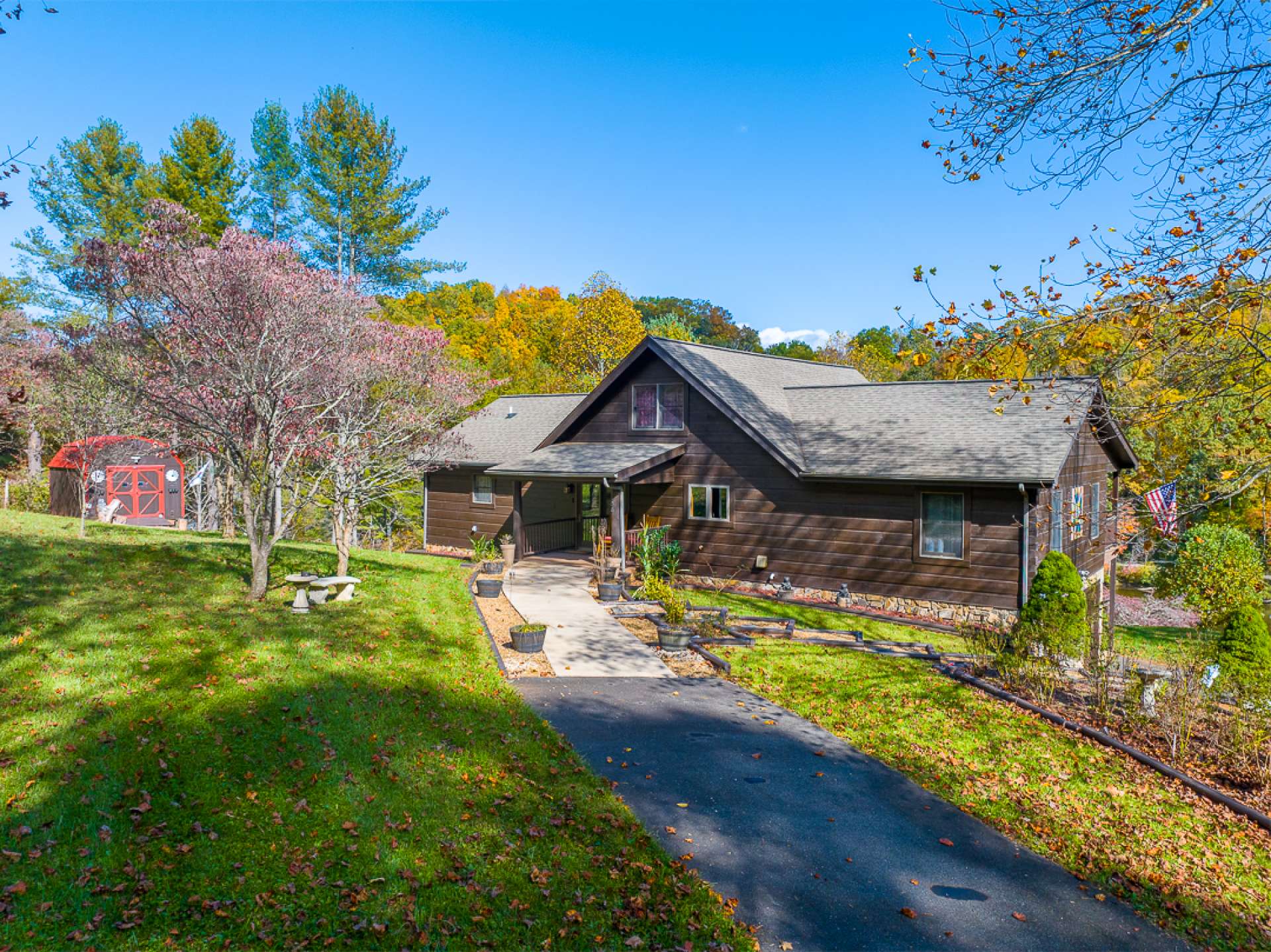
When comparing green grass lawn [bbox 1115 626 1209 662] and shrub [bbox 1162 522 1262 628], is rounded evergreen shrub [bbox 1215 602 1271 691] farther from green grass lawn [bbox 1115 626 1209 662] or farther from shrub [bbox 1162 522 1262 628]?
shrub [bbox 1162 522 1262 628]

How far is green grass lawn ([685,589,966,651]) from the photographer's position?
1502 cm

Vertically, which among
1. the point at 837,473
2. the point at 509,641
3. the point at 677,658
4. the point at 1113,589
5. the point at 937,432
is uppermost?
the point at 937,432

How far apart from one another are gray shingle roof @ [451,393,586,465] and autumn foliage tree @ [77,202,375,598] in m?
10.3

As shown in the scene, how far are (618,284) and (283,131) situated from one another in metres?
18.5

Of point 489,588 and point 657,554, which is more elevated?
point 657,554

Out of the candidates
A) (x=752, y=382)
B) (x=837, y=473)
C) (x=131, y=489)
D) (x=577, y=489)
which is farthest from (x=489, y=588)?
(x=131, y=489)

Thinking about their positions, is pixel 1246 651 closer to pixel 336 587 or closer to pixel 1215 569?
pixel 336 587

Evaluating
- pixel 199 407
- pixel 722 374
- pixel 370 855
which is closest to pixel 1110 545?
pixel 370 855

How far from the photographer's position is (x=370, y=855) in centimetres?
580

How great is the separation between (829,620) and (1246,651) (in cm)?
726

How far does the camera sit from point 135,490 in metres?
26.4

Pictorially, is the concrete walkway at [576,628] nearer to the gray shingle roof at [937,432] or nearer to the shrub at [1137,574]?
the gray shingle roof at [937,432]

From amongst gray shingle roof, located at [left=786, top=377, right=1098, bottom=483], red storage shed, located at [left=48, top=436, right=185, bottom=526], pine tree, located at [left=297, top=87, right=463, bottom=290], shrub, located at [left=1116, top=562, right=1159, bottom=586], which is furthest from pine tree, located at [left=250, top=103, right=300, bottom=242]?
shrub, located at [left=1116, top=562, right=1159, bottom=586]

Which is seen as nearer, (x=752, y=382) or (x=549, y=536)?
(x=752, y=382)
